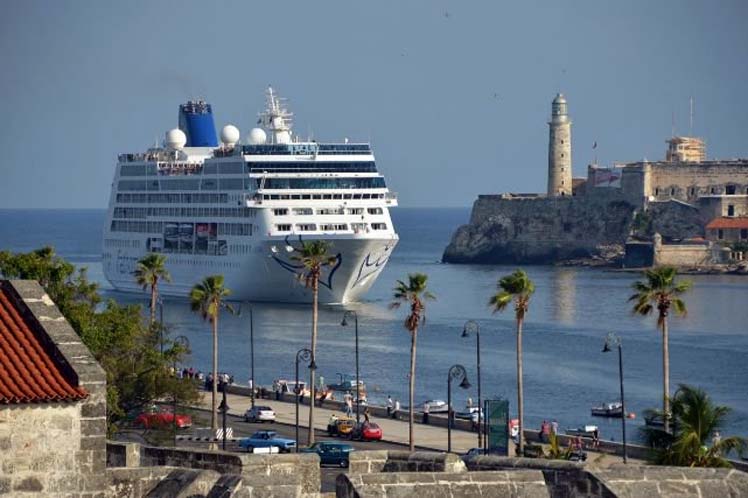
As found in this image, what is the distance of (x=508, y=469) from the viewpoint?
1058cm

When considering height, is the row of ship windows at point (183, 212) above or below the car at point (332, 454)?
above

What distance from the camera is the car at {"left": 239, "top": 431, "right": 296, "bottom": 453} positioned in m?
46.2

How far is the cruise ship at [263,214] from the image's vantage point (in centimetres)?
12050

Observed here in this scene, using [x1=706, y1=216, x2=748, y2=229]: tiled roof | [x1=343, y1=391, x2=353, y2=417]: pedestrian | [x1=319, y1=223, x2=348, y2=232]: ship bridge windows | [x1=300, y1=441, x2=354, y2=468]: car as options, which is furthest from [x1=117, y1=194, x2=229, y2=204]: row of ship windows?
[x1=300, y1=441, x2=354, y2=468]: car

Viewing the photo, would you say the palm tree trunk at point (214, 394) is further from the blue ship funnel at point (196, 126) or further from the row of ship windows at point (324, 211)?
the blue ship funnel at point (196, 126)

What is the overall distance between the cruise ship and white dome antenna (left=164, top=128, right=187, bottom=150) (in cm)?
147

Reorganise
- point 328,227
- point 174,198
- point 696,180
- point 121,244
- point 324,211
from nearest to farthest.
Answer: point 328,227, point 324,211, point 174,198, point 121,244, point 696,180

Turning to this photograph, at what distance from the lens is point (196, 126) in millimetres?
158000

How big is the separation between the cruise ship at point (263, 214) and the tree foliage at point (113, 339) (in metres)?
73.1

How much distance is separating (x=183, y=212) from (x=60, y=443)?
12760 cm

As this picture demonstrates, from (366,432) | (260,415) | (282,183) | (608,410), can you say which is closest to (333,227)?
(282,183)

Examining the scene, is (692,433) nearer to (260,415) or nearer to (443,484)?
(443,484)

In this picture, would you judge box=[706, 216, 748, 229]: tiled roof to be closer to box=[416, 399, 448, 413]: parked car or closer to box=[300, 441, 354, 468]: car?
box=[416, 399, 448, 413]: parked car

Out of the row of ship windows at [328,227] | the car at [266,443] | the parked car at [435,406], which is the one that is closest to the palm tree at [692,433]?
the car at [266,443]
